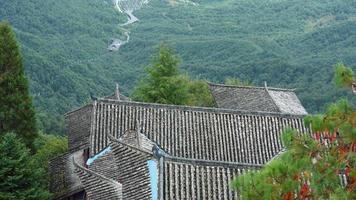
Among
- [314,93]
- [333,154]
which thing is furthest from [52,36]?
[333,154]

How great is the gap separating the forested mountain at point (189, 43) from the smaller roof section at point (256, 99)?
128ft

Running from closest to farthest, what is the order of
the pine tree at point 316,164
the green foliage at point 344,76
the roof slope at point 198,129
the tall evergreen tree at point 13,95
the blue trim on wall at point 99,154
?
1. the pine tree at point 316,164
2. the green foliage at point 344,76
3. the blue trim on wall at point 99,154
4. the roof slope at point 198,129
5. the tall evergreen tree at point 13,95

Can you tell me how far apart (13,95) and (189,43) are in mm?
110295

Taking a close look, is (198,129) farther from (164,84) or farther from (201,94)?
(201,94)

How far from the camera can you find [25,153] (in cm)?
2184

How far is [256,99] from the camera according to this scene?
33.9 meters

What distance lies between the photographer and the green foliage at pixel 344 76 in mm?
10039

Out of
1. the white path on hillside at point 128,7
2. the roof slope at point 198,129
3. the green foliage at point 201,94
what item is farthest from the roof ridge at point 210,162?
the white path on hillside at point 128,7

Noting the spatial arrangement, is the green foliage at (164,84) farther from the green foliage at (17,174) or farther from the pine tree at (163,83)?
the green foliage at (17,174)

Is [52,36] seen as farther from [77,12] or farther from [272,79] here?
[272,79]

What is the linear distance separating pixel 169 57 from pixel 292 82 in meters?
58.1

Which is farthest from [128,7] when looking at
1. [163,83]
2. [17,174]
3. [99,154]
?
[17,174]

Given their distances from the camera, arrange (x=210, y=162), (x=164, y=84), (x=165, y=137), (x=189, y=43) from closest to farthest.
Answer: (x=210, y=162), (x=165, y=137), (x=164, y=84), (x=189, y=43)

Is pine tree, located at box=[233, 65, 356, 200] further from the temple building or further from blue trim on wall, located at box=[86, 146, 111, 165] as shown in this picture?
blue trim on wall, located at box=[86, 146, 111, 165]
